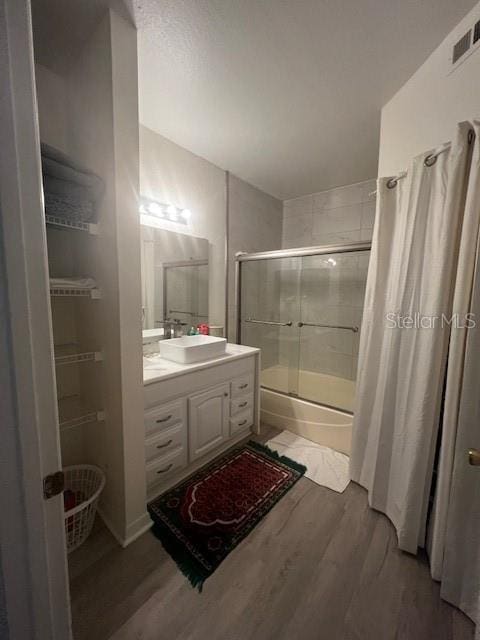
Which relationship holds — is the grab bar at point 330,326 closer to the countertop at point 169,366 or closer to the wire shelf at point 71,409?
the countertop at point 169,366

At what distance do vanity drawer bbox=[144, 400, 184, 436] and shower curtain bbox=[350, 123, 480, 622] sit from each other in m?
1.17

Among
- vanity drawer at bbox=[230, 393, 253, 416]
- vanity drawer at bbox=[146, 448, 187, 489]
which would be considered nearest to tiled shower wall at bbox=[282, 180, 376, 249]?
vanity drawer at bbox=[230, 393, 253, 416]

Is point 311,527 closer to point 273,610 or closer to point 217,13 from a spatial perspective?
point 273,610

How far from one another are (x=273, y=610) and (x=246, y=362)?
1369mm

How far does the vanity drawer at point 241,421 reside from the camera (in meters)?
2.06

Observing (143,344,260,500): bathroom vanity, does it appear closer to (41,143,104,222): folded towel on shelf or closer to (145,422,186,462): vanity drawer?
(145,422,186,462): vanity drawer

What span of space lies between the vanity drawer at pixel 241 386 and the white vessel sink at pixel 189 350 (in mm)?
262

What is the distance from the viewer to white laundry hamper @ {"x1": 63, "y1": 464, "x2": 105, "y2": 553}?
48.8 inches

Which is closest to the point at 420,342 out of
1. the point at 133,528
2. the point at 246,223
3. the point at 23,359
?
the point at 23,359

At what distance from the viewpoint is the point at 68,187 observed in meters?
1.14

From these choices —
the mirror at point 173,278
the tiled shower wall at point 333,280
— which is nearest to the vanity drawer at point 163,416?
the mirror at point 173,278

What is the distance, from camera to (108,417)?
133 centimetres

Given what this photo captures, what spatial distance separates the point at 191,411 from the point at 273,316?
176 centimetres

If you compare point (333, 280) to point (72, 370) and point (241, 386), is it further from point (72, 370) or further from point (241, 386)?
point (72, 370)
